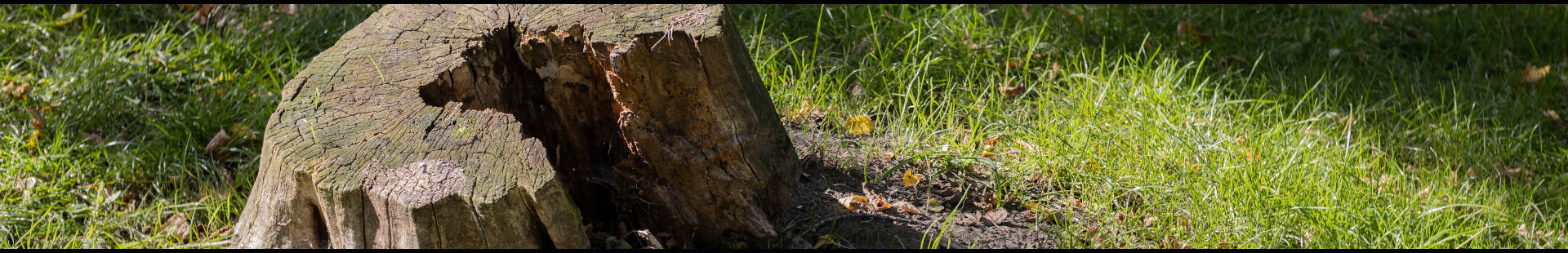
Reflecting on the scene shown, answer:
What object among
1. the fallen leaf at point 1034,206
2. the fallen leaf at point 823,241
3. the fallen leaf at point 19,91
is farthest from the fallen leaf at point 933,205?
the fallen leaf at point 19,91

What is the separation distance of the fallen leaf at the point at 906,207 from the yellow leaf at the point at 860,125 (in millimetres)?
472

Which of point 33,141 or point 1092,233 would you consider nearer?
point 1092,233

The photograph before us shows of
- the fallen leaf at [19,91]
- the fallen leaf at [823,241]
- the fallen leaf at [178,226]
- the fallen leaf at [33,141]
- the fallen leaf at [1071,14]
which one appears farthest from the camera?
the fallen leaf at [1071,14]

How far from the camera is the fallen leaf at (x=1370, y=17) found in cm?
460

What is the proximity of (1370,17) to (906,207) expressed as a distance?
315cm

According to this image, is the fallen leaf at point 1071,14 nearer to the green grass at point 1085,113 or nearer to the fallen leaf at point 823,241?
the green grass at point 1085,113

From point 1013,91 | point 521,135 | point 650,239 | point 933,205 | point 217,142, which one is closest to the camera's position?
point 521,135

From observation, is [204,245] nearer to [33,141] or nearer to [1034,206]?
[33,141]

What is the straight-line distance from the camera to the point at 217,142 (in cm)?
332

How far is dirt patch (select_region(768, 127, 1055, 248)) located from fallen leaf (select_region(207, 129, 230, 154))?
1.94 metres

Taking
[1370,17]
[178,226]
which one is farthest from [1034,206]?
[1370,17]

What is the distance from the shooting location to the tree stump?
1.88 metres

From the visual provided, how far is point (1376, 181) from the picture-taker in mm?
2963

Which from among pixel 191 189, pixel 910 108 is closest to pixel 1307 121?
pixel 910 108
